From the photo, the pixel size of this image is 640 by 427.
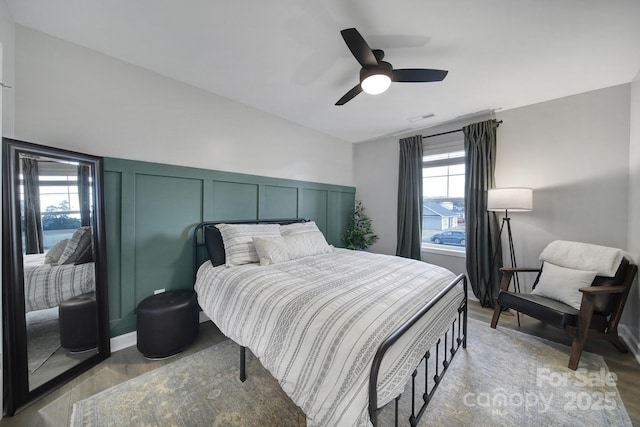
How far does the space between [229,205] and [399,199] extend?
9.14 feet

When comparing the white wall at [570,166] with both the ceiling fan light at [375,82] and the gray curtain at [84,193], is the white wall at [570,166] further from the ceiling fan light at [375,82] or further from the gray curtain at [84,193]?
the gray curtain at [84,193]

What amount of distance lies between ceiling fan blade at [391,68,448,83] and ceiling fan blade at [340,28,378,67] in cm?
26

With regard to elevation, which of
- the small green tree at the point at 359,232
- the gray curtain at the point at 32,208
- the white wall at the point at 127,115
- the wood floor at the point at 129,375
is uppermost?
the white wall at the point at 127,115

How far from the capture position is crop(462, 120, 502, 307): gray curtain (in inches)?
125

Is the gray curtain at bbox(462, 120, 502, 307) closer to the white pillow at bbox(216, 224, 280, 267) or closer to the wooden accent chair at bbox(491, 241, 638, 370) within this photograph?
the wooden accent chair at bbox(491, 241, 638, 370)

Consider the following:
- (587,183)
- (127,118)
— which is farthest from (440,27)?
(127,118)

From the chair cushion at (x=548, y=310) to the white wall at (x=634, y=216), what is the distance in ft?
1.33

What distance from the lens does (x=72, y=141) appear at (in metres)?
1.96

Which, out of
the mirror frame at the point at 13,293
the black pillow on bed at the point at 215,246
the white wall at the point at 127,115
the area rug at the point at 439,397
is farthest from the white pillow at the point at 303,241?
the mirror frame at the point at 13,293

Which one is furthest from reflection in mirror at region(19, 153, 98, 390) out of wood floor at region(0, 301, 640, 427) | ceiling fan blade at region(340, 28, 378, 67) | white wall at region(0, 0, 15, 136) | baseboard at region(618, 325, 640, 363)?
baseboard at region(618, 325, 640, 363)

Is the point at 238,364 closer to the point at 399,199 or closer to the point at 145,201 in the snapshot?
the point at 145,201

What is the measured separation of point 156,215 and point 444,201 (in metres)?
4.00

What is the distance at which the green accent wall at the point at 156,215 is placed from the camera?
2141 millimetres

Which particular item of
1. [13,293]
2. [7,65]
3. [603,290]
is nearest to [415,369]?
[603,290]
